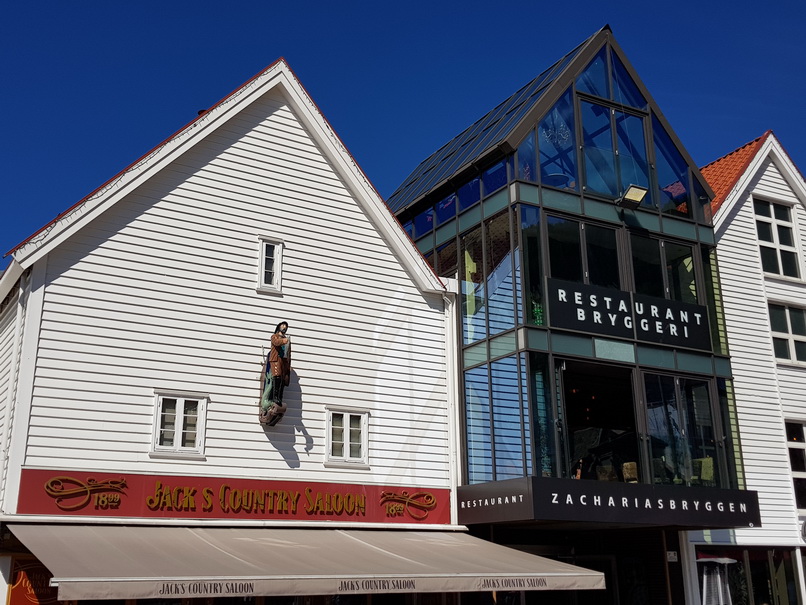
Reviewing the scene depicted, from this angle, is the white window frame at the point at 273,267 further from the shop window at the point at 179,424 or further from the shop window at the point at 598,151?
the shop window at the point at 598,151

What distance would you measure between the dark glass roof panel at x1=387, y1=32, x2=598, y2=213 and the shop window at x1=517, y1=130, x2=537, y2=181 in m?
0.46

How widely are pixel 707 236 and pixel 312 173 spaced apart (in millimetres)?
9944

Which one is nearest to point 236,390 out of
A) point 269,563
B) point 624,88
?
point 269,563

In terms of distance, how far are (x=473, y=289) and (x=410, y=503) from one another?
5.17m

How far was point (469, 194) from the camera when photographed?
21969 mm

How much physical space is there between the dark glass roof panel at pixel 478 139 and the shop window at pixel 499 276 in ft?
6.01

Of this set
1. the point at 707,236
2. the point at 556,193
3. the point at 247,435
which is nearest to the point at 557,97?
the point at 556,193

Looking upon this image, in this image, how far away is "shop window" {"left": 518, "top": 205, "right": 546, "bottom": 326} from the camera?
19547 millimetres

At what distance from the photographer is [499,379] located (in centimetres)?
1973

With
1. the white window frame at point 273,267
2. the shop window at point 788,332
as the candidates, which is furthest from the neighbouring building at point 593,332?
the white window frame at point 273,267

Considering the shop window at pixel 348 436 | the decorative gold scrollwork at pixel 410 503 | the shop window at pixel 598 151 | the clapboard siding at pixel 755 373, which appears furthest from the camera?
the clapboard siding at pixel 755 373

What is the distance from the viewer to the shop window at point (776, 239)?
83.6 feet

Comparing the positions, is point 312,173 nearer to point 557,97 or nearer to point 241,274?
point 241,274

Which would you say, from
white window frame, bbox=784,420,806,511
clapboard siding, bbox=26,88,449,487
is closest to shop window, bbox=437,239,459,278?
clapboard siding, bbox=26,88,449,487
